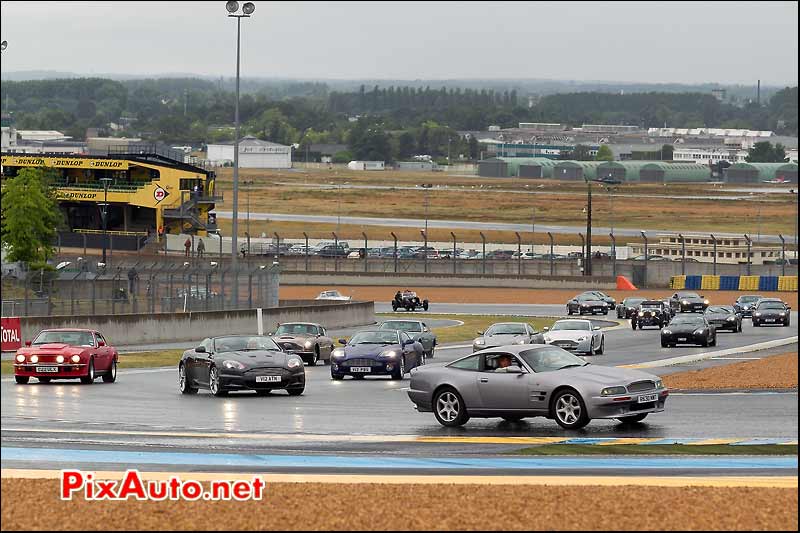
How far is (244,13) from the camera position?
4859 cm

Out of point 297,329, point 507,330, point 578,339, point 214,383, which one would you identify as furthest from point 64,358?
point 578,339

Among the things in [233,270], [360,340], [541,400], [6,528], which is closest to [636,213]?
[233,270]

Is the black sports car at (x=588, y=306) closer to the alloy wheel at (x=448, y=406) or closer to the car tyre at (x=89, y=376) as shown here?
the car tyre at (x=89, y=376)

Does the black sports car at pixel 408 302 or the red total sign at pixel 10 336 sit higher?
the red total sign at pixel 10 336

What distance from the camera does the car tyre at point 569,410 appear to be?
21.6 m

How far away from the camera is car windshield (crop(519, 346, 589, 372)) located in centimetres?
2252

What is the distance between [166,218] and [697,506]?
92124mm

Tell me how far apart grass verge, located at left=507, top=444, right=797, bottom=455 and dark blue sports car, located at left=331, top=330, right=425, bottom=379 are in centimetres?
1369

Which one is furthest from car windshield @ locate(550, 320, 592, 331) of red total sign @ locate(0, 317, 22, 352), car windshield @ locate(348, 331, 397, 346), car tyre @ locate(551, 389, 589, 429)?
car tyre @ locate(551, 389, 589, 429)

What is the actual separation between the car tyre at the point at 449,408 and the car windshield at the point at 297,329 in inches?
676

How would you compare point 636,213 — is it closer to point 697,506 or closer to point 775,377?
point 775,377

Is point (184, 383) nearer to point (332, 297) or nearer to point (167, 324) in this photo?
point (167, 324)

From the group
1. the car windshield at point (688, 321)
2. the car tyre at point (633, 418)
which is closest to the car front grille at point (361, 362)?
the car tyre at point (633, 418)

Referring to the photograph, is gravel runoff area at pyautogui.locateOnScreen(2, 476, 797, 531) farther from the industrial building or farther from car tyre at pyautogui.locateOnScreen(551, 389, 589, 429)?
the industrial building
